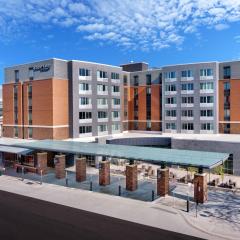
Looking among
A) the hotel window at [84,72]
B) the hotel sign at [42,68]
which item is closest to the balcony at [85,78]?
the hotel window at [84,72]

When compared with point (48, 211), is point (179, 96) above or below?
above

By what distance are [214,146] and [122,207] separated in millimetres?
26125

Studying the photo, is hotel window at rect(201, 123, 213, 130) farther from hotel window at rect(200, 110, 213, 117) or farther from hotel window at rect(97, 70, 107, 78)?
hotel window at rect(97, 70, 107, 78)

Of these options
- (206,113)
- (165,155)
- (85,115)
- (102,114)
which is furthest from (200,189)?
(206,113)

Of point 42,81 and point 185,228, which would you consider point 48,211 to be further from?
point 42,81

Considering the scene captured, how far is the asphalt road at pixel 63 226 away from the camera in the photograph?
19.6m

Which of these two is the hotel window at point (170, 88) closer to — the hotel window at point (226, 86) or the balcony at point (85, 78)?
the hotel window at point (226, 86)

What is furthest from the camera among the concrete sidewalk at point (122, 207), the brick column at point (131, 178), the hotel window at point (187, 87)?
the hotel window at point (187, 87)

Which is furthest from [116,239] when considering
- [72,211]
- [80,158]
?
[80,158]

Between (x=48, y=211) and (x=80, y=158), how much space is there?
37.2 feet

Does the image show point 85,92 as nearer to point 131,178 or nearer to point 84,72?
point 84,72

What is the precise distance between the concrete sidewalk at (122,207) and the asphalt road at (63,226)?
101 cm

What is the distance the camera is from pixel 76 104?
5500 centimetres

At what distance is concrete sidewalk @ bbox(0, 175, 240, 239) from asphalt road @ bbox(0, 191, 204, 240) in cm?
101
